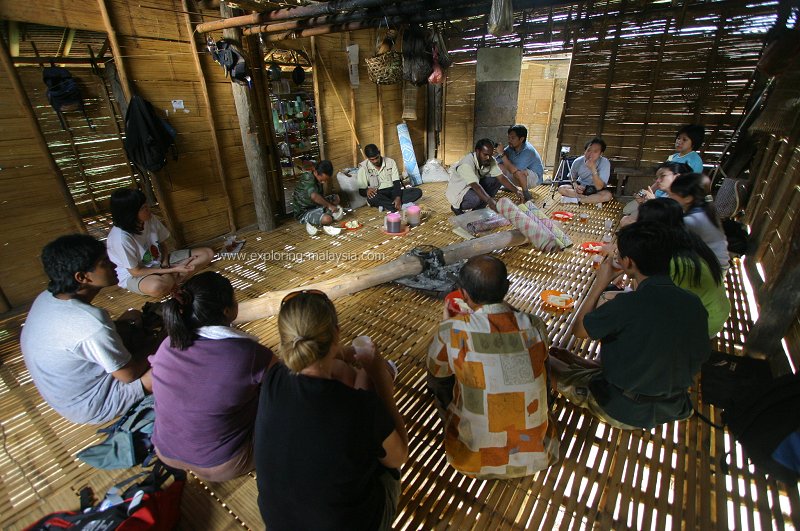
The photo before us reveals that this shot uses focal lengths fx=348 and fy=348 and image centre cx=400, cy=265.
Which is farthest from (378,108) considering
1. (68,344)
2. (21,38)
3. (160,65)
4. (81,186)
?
(68,344)

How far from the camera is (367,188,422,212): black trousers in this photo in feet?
20.5

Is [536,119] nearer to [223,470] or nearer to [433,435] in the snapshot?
[433,435]

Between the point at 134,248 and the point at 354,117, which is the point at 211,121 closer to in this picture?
the point at 134,248

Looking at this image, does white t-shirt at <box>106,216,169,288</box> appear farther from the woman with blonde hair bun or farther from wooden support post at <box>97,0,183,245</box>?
the woman with blonde hair bun

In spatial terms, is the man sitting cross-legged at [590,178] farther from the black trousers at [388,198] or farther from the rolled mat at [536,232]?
the black trousers at [388,198]

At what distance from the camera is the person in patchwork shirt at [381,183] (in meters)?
6.24

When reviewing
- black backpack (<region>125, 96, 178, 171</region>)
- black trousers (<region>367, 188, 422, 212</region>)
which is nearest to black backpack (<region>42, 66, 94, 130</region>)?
black backpack (<region>125, 96, 178, 171</region>)

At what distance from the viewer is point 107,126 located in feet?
21.7

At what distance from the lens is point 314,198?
227 inches

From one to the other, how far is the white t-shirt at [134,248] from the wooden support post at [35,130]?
1064mm

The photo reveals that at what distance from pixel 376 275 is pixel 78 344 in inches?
96.8

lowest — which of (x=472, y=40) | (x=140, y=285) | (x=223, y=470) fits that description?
(x=223, y=470)

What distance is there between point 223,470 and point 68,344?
1.14 m

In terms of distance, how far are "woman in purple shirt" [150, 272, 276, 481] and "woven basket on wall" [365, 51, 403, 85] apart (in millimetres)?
4823
